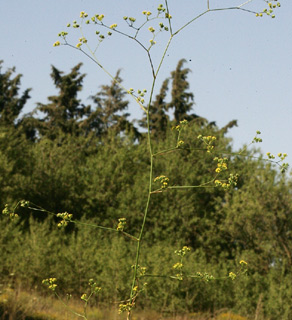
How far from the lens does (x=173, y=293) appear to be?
16.8m

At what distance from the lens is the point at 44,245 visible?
18.4m

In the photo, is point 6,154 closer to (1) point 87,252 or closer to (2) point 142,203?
(2) point 142,203

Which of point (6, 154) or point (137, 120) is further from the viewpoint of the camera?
point (137, 120)

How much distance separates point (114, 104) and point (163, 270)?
20.8 m

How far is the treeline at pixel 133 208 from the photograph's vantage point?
1750 cm

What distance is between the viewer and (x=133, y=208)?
25391 mm

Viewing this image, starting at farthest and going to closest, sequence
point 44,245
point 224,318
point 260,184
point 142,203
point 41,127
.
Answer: point 41,127 < point 142,203 < point 260,184 < point 44,245 < point 224,318

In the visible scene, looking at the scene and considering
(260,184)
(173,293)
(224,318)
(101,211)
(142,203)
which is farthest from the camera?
(101,211)

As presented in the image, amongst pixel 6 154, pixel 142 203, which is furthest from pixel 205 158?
pixel 6 154

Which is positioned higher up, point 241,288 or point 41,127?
point 41,127

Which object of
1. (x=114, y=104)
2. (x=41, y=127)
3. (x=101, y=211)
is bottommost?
(x=101, y=211)

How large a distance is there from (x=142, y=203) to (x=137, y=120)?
12206 millimetres

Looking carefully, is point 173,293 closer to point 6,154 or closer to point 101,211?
point 101,211

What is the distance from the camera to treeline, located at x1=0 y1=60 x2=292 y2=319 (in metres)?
17.5
